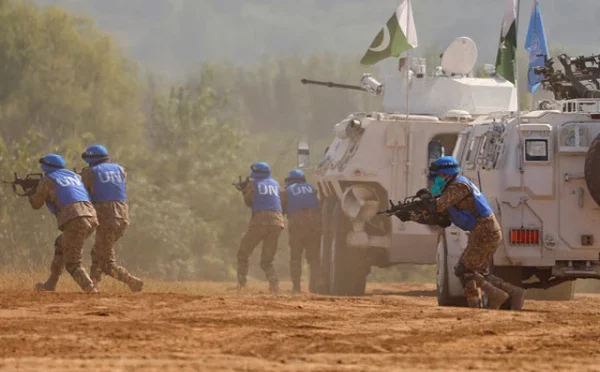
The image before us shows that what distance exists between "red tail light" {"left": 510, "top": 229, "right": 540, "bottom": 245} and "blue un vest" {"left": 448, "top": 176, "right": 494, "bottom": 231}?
2.03 feet

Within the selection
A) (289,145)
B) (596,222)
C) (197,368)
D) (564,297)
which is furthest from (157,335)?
(289,145)

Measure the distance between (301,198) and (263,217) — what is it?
1.18 metres

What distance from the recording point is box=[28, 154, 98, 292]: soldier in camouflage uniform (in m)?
19.5

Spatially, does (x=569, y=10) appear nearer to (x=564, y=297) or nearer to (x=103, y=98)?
(x=103, y=98)

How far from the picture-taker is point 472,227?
16.9 m

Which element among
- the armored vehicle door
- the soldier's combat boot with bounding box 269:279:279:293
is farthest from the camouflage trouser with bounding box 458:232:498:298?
the soldier's combat boot with bounding box 269:279:279:293

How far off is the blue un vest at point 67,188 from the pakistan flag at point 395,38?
7054mm

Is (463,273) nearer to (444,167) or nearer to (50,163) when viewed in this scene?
(444,167)

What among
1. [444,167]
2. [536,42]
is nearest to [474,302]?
[444,167]

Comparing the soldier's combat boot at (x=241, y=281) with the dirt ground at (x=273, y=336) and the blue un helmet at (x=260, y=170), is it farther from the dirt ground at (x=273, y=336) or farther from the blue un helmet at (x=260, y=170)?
the dirt ground at (x=273, y=336)

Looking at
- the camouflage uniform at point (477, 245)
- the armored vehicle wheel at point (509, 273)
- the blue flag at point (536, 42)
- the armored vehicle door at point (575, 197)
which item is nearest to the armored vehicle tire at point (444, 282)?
the armored vehicle wheel at point (509, 273)

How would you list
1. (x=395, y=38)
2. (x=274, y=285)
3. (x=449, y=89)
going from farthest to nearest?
(x=395, y=38), (x=449, y=89), (x=274, y=285)

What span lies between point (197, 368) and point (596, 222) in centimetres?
743

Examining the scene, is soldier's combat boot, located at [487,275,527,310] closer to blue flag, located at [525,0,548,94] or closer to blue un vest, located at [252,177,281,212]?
blue un vest, located at [252,177,281,212]
